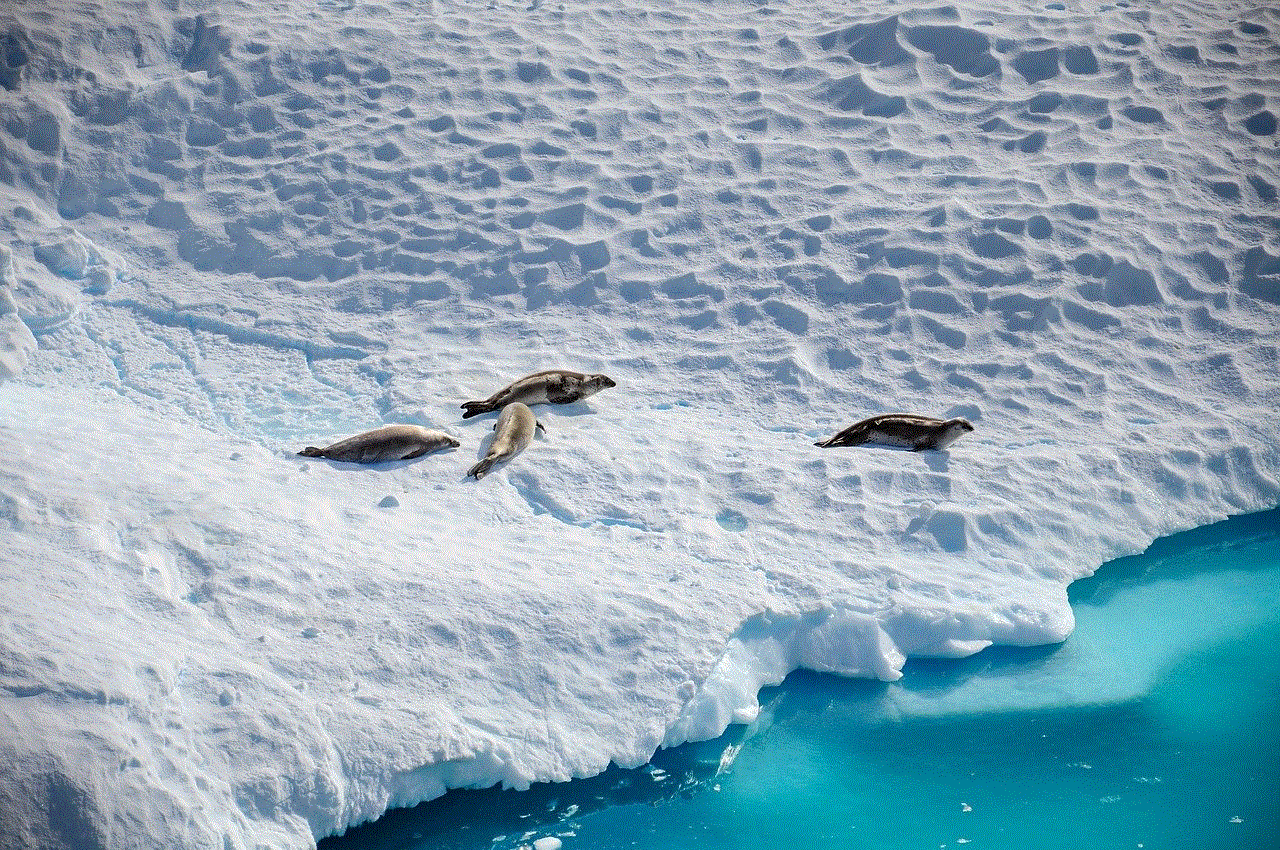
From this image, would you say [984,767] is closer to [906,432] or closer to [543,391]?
[906,432]

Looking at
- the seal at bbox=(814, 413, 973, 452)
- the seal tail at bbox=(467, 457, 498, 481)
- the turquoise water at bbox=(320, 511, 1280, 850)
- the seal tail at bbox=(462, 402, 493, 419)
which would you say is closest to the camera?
the turquoise water at bbox=(320, 511, 1280, 850)

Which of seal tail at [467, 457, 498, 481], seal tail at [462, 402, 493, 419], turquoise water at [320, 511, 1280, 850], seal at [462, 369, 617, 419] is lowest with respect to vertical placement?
turquoise water at [320, 511, 1280, 850]

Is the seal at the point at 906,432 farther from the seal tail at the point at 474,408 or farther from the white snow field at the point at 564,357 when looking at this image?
the seal tail at the point at 474,408

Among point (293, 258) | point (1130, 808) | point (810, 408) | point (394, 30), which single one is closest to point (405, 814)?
point (1130, 808)

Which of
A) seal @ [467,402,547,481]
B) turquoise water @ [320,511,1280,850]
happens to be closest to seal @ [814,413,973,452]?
turquoise water @ [320,511,1280,850]

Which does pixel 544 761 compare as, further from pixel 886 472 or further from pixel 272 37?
pixel 272 37

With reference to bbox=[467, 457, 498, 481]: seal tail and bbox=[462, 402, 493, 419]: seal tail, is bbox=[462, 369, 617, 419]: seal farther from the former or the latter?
bbox=[467, 457, 498, 481]: seal tail
